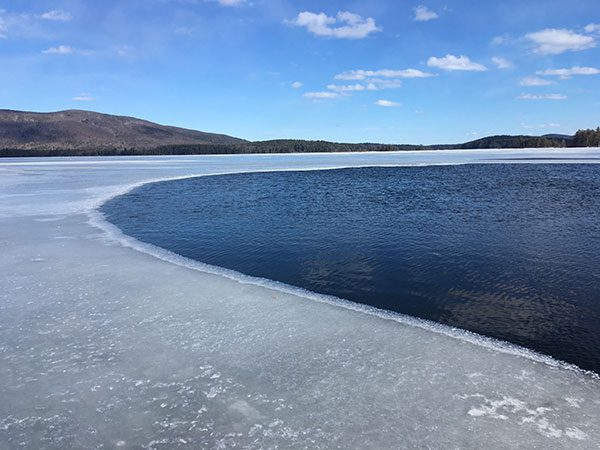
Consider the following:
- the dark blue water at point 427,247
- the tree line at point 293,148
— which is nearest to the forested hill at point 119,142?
the tree line at point 293,148

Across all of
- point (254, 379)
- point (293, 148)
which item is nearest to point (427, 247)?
point (254, 379)

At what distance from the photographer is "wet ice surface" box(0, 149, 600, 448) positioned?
9.40 feet

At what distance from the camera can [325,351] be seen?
13.2 ft

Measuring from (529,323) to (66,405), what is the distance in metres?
4.47

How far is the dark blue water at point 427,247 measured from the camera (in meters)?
5.06

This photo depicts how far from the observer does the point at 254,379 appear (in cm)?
356

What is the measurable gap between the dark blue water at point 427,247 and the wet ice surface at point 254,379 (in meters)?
0.88

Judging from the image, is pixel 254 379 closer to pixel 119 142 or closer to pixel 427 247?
pixel 427 247

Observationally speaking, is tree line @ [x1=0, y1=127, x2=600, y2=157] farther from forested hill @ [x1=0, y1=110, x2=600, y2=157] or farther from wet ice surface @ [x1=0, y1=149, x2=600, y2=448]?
wet ice surface @ [x1=0, y1=149, x2=600, y2=448]

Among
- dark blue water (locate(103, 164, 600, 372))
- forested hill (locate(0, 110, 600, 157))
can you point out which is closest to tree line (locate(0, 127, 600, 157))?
forested hill (locate(0, 110, 600, 157))

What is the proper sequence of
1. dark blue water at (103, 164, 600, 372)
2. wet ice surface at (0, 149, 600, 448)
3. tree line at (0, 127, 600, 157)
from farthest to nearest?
tree line at (0, 127, 600, 157), dark blue water at (103, 164, 600, 372), wet ice surface at (0, 149, 600, 448)

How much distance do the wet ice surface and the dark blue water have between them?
883mm

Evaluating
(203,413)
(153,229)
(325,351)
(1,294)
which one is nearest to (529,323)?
(325,351)

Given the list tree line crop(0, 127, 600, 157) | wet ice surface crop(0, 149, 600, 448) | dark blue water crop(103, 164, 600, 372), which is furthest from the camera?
tree line crop(0, 127, 600, 157)
